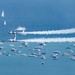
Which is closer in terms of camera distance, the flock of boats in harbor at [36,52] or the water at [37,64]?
the water at [37,64]

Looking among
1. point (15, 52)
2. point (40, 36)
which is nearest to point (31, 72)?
A: point (40, 36)

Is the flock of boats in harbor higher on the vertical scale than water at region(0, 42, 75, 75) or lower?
higher

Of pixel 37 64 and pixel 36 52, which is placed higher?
pixel 36 52

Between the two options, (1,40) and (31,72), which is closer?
(31,72)

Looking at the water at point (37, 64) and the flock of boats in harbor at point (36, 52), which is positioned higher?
the flock of boats in harbor at point (36, 52)

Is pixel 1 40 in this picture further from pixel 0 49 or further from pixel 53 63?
pixel 53 63

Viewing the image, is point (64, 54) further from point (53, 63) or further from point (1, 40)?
point (1, 40)

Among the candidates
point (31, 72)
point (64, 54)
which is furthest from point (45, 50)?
point (31, 72)

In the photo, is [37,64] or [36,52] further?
[36,52]

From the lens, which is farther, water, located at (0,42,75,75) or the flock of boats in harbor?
the flock of boats in harbor
